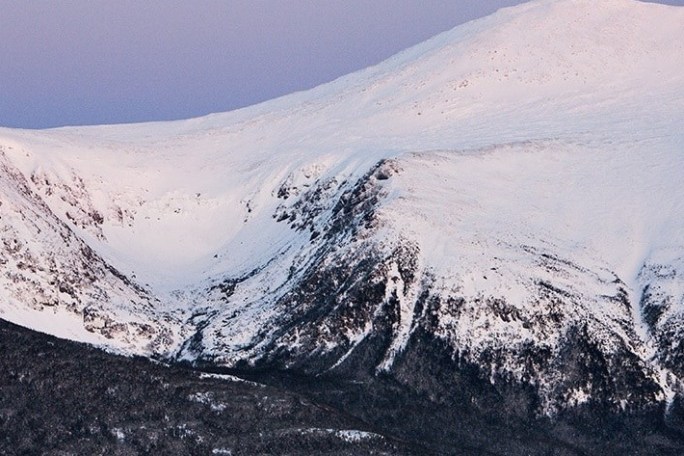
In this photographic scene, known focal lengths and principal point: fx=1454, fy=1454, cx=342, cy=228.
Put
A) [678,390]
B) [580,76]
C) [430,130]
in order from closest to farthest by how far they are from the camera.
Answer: [678,390] → [430,130] → [580,76]

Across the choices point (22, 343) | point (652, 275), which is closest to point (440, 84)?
point (652, 275)

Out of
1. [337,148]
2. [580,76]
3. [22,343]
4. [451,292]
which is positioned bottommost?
[22,343]

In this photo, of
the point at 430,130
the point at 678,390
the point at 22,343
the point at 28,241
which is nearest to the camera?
the point at 22,343

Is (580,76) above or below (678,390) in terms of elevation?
above

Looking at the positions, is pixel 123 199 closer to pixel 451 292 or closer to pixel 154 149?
pixel 154 149

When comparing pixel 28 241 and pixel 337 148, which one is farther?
pixel 337 148

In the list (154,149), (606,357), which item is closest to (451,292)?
(606,357)
